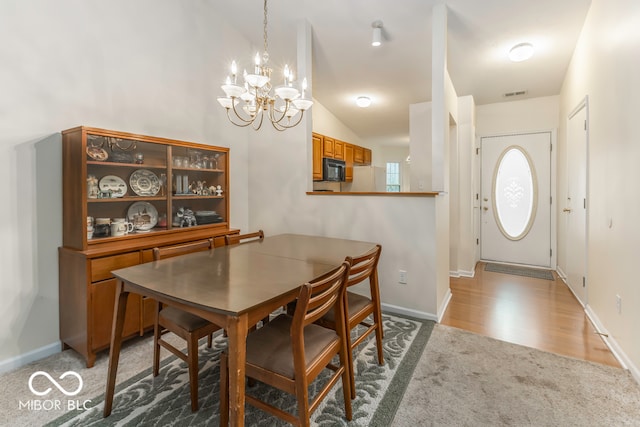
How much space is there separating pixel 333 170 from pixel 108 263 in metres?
3.53

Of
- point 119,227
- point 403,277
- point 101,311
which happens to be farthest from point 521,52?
point 101,311

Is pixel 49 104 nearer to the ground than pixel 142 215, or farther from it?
farther from it

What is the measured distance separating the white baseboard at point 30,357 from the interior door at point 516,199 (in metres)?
5.41

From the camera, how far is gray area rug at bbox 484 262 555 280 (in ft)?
13.9

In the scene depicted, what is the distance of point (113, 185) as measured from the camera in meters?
2.56

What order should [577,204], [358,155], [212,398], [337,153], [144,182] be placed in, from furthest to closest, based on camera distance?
[358,155] → [337,153] → [577,204] → [144,182] → [212,398]

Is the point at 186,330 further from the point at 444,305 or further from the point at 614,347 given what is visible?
the point at 614,347

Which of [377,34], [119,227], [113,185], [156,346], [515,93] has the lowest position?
[156,346]

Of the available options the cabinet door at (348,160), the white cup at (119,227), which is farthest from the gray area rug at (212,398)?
the cabinet door at (348,160)

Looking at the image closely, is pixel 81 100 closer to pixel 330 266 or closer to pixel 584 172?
pixel 330 266

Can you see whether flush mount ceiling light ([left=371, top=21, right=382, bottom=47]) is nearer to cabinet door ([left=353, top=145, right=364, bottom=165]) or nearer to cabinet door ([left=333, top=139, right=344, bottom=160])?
cabinet door ([left=333, top=139, right=344, bottom=160])

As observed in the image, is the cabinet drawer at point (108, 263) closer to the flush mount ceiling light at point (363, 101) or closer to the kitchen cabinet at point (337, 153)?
the kitchen cabinet at point (337, 153)

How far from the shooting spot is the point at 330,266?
1812 millimetres

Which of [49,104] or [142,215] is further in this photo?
[142,215]
